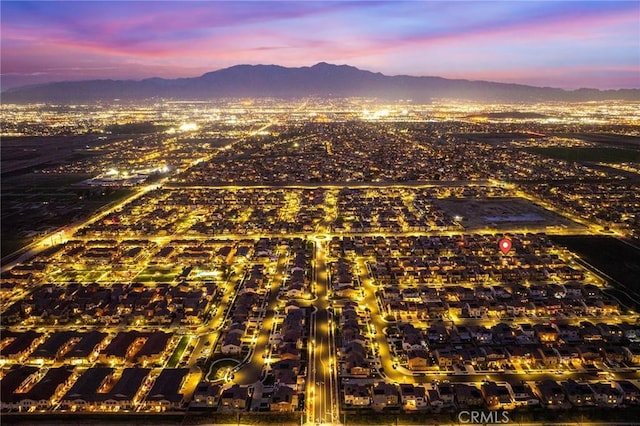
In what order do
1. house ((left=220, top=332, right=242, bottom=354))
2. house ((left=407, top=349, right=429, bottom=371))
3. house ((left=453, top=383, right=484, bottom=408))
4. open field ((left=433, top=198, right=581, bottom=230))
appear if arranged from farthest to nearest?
1. open field ((left=433, top=198, right=581, bottom=230))
2. house ((left=220, top=332, right=242, bottom=354))
3. house ((left=407, top=349, right=429, bottom=371))
4. house ((left=453, top=383, right=484, bottom=408))

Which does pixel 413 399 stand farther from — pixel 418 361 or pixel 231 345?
pixel 231 345

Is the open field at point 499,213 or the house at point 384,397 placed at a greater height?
the open field at point 499,213

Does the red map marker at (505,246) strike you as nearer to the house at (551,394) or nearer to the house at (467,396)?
the house at (551,394)

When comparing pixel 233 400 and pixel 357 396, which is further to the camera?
pixel 357 396

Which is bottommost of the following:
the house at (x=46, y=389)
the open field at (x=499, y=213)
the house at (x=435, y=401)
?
the house at (x=46, y=389)

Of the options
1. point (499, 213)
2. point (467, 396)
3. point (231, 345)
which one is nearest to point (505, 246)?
point (499, 213)

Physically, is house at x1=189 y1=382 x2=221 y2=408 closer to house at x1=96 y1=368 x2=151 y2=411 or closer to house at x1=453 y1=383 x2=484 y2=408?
house at x1=96 y1=368 x2=151 y2=411

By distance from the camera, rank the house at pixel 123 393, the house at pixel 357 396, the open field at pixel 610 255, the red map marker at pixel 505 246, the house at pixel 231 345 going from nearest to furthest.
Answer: the house at pixel 357 396
the house at pixel 123 393
the house at pixel 231 345
the open field at pixel 610 255
the red map marker at pixel 505 246

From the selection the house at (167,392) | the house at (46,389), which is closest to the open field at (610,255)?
the house at (167,392)

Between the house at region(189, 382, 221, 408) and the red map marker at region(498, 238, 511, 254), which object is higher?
the red map marker at region(498, 238, 511, 254)

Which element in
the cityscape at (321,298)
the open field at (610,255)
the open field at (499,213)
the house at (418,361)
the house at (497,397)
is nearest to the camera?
the house at (497,397)

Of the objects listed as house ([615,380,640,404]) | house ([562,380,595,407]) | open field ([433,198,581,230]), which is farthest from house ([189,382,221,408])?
open field ([433,198,581,230])

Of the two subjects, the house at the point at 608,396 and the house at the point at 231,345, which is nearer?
the house at the point at 608,396
